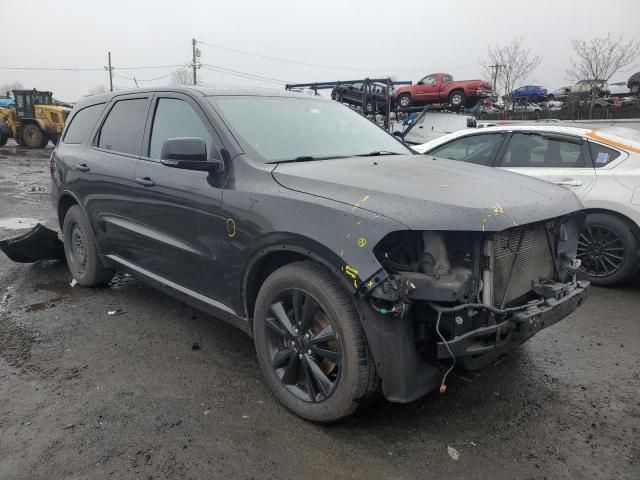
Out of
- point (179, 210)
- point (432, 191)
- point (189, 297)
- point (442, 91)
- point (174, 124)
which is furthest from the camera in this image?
point (442, 91)

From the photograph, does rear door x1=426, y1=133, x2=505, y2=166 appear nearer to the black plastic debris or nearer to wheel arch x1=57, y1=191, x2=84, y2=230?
wheel arch x1=57, y1=191, x2=84, y2=230

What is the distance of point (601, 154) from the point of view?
199 inches

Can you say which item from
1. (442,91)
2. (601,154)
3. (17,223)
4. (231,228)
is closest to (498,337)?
(231,228)

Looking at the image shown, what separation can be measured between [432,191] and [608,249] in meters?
3.28

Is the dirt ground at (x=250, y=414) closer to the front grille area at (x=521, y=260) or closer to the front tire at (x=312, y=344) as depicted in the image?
the front tire at (x=312, y=344)

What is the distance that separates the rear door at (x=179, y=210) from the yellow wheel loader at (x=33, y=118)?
22.2 meters

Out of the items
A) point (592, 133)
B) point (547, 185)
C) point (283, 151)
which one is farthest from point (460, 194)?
point (592, 133)

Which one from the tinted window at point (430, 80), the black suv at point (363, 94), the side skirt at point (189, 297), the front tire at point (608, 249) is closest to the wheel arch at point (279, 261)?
the side skirt at point (189, 297)

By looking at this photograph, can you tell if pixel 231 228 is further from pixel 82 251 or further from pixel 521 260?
pixel 82 251

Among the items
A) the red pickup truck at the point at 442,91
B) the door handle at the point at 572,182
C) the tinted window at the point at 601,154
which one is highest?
the red pickup truck at the point at 442,91

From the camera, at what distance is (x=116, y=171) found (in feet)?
13.4

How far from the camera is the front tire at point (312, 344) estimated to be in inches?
97.3

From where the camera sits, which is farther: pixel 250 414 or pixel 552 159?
pixel 552 159

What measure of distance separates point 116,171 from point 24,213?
6048 millimetres
